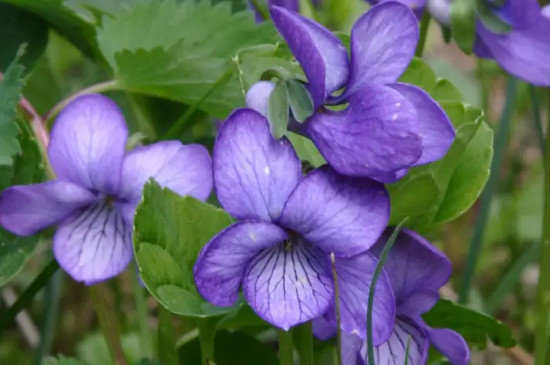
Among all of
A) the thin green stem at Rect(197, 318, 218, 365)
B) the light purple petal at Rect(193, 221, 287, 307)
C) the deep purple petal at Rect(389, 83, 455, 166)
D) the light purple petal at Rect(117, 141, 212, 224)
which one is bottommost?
the thin green stem at Rect(197, 318, 218, 365)

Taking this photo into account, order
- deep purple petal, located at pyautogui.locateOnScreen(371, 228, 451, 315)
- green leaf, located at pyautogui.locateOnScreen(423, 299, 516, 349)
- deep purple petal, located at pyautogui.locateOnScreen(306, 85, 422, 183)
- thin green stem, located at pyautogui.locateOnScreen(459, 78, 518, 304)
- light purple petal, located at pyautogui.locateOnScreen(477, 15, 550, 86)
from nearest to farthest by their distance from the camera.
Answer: deep purple petal, located at pyautogui.locateOnScreen(306, 85, 422, 183)
deep purple petal, located at pyautogui.locateOnScreen(371, 228, 451, 315)
green leaf, located at pyautogui.locateOnScreen(423, 299, 516, 349)
light purple petal, located at pyautogui.locateOnScreen(477, 15, 550, 86)
thin green stem, located at pyautogui.locateOnScreen(459, 78, 518, 304)

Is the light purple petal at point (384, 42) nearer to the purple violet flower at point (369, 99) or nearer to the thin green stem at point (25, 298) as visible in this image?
the purple violet flower at point (369, 99)

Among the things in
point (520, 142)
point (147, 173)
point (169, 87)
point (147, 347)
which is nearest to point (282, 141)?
point (147, 173)

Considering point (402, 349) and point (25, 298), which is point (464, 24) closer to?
point (402, 349)

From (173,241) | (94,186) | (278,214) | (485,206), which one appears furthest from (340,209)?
(485,206)

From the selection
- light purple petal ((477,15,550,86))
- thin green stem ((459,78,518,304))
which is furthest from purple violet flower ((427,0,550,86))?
thin green stem ((459,78,518,304))

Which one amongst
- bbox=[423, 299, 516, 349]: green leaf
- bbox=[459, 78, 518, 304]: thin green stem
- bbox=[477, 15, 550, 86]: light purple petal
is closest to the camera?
bbox=[423, 299, 516, 349]: green leaf

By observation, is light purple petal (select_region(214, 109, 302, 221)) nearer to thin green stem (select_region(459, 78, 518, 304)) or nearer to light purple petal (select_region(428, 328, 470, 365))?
light purple petal (select_region(428, 328, 470, 365))
